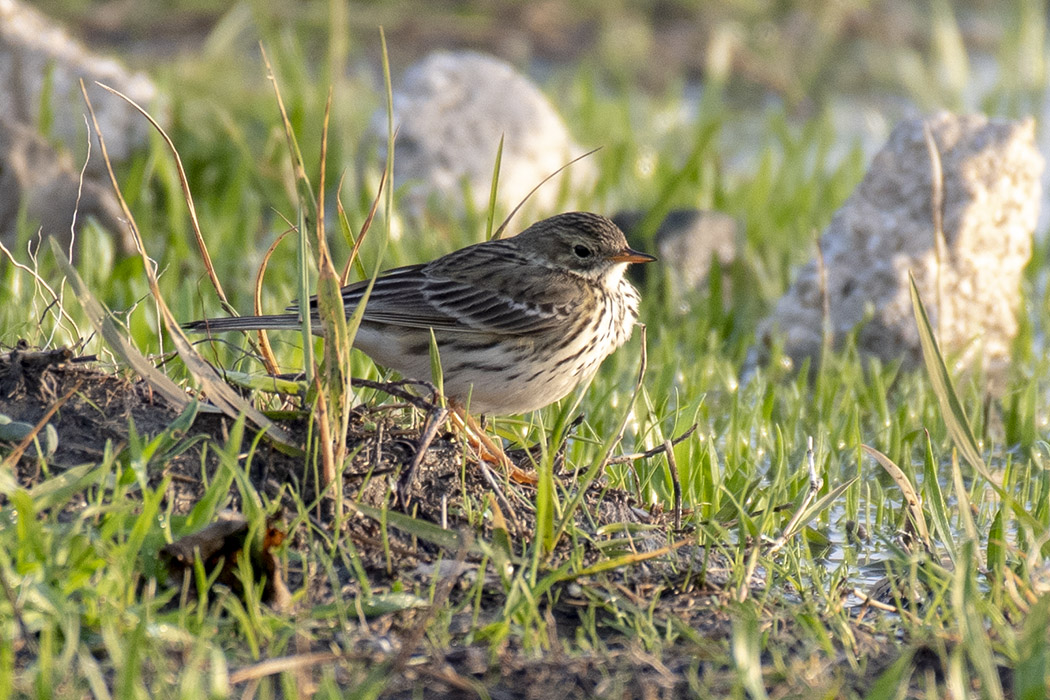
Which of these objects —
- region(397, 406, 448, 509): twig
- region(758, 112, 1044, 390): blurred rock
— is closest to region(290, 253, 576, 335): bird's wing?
region(397, 406, 448, 509): twig

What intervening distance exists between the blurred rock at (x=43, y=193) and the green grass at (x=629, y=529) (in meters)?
0.27

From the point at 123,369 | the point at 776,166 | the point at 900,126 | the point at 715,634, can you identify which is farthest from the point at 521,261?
the point at 776,166

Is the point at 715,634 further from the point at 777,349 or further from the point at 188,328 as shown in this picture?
A: the point at 777,349

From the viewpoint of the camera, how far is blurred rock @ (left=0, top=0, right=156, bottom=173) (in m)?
8.45

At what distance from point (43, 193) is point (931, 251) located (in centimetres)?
471

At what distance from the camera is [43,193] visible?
24.4ft

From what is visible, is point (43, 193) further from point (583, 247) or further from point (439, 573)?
point (439, 573)

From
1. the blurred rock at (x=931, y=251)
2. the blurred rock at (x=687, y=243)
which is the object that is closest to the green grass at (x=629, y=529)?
the blurred rock at (x=687, y=243)

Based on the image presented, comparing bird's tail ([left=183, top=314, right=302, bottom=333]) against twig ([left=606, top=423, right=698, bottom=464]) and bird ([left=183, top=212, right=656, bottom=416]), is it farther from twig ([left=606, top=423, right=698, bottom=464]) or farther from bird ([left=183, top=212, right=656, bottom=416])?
twig ([left=606, top=423, right=698, bottom=464])

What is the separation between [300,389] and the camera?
4.03 meters

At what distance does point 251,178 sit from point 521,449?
4.45 meters

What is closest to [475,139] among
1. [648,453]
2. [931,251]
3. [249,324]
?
[931,251]

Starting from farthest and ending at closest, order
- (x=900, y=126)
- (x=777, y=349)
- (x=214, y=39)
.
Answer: (x=214, y=39), (x=900, y=126), (x=777, y=349)

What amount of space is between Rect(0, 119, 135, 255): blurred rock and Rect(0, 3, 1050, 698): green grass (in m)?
0.27
